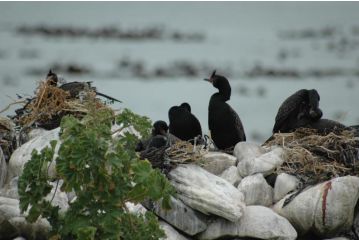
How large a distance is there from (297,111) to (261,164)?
6.03 ft

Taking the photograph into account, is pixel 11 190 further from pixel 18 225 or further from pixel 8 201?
pixel 18 225

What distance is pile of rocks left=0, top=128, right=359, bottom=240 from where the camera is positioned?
40.3 feet

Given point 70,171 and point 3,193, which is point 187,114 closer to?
point 3,193

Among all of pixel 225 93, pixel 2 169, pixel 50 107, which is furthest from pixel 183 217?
pixel 225 93

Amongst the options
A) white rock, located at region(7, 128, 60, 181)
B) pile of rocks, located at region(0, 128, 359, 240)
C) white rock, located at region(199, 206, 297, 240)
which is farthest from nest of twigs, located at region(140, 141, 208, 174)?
white rock, located at region(7, 128, 60, 181)

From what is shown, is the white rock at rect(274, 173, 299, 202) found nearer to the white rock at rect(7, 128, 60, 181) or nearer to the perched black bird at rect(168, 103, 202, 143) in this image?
the perched black bird at rect(168, 103, 202, 143)

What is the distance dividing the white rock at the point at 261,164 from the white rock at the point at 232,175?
2.2 inches

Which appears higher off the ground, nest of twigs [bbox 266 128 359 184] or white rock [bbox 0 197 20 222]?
nest of twigs [bbox 266 128 359 184]

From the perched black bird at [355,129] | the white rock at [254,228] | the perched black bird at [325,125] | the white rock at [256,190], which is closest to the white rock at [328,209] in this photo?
the white rock at [254,228]

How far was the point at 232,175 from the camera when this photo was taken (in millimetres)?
13328

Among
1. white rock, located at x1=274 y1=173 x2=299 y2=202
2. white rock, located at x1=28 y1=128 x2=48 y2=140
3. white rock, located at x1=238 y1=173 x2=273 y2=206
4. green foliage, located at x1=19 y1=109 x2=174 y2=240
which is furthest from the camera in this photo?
white rock, located at x1=28 y1=128 x2=48 y2=140

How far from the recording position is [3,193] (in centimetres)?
1273

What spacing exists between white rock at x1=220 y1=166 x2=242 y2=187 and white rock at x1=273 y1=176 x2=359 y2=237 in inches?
30.7

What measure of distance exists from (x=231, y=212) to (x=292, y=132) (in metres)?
2.42
